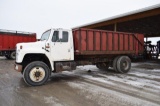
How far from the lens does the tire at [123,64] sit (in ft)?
32.6

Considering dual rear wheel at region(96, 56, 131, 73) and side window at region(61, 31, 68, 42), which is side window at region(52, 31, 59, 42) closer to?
side window at region(61, 31, 68, 42)

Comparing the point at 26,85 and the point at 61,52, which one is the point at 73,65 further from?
the point at 26,85

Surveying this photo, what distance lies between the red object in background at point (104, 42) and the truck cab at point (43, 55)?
438mm

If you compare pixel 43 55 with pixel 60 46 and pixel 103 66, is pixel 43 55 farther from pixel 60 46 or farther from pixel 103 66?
pixel 103 66

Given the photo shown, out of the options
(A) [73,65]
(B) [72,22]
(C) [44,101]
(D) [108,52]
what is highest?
(B) [72,22]

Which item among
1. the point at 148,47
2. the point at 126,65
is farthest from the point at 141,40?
the point at 148,47

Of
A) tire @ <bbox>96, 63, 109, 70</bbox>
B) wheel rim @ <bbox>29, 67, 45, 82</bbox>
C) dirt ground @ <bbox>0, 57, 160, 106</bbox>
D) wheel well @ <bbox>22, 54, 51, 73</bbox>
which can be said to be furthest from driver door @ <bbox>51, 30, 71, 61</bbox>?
tire @ <bbox>96, 63, 109, 70</bbox>

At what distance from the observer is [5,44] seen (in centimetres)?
1956

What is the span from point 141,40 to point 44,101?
8054 millimetres

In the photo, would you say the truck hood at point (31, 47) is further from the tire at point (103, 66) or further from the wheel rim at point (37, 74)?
the tire at point (103, 66)

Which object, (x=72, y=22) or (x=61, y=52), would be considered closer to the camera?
(x=61, y=52)

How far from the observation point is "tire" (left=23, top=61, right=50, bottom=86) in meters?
6.80

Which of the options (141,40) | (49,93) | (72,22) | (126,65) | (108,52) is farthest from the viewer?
(72,22)

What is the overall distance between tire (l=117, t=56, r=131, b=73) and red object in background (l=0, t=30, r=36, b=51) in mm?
13982
